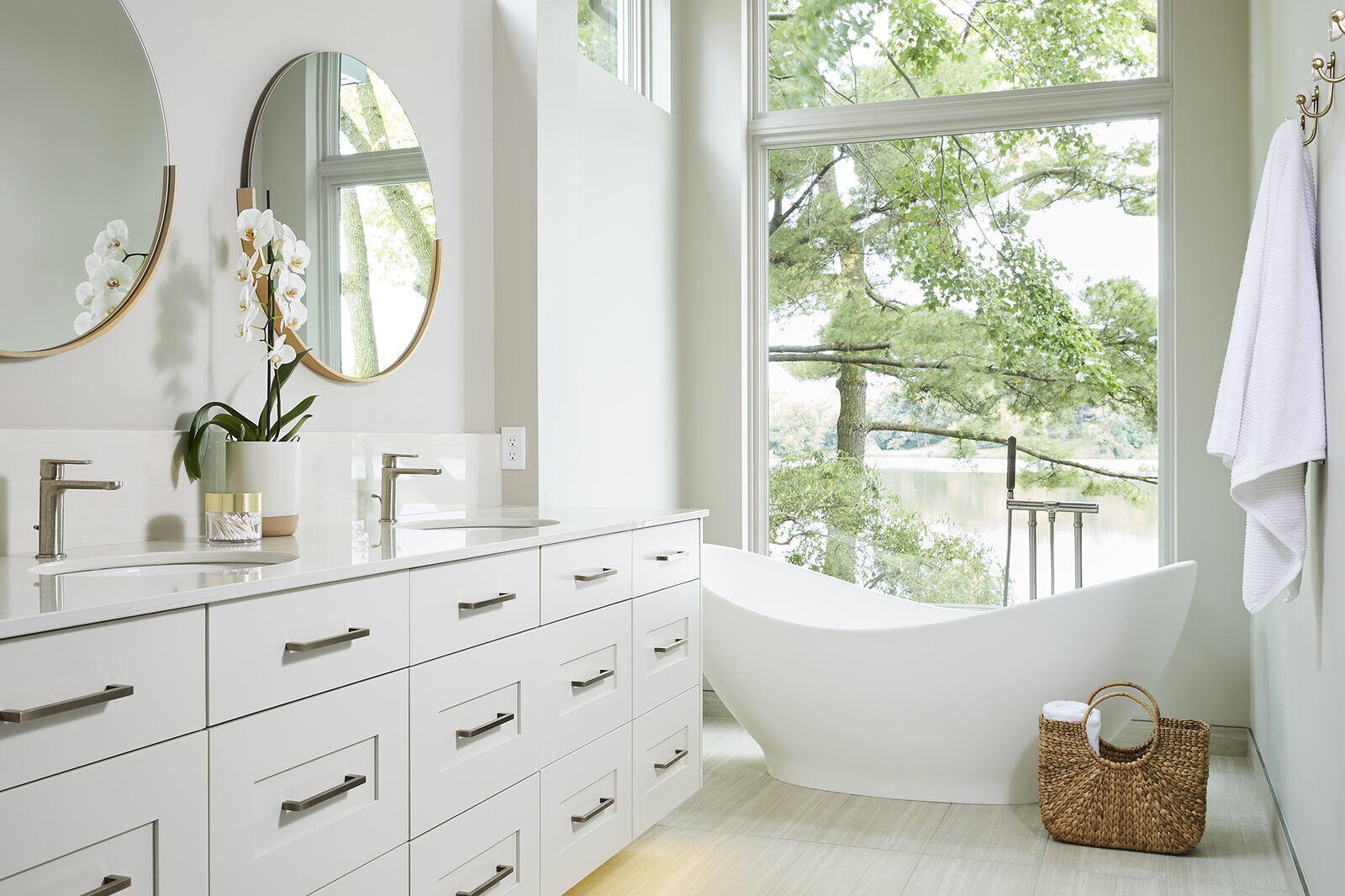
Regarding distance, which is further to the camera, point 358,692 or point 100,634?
point 358,692

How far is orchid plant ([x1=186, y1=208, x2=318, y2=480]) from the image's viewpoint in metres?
1.96

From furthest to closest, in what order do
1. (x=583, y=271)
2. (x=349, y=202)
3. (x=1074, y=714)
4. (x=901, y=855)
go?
(x=583, y=271), (x=1074, y=714), (x=901, y=855), (x=349, y=202)

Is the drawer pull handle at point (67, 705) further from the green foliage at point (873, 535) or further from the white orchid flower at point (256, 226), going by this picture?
the green foliage at point (873, 535)

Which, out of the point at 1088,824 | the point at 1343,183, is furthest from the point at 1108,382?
the point at 1343,183

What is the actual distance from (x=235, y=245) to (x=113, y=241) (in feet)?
0.98

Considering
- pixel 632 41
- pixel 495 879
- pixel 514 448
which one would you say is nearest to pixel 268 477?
pixel 495 879

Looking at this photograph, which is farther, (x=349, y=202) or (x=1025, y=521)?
(x=1025, y=521)

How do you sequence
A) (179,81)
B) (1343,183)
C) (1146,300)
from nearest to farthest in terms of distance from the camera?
(1343,183) → (179,81) → (1146,300)

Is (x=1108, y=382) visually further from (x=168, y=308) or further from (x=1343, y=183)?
(x=168, y=308)

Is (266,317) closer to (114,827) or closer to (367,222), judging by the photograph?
(367,222)

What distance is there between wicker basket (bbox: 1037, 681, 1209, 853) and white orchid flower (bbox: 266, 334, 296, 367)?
2.10m

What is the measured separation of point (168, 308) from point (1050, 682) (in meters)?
2.42

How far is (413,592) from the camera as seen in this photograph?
5.39ft

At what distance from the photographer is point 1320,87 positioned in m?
2.07
